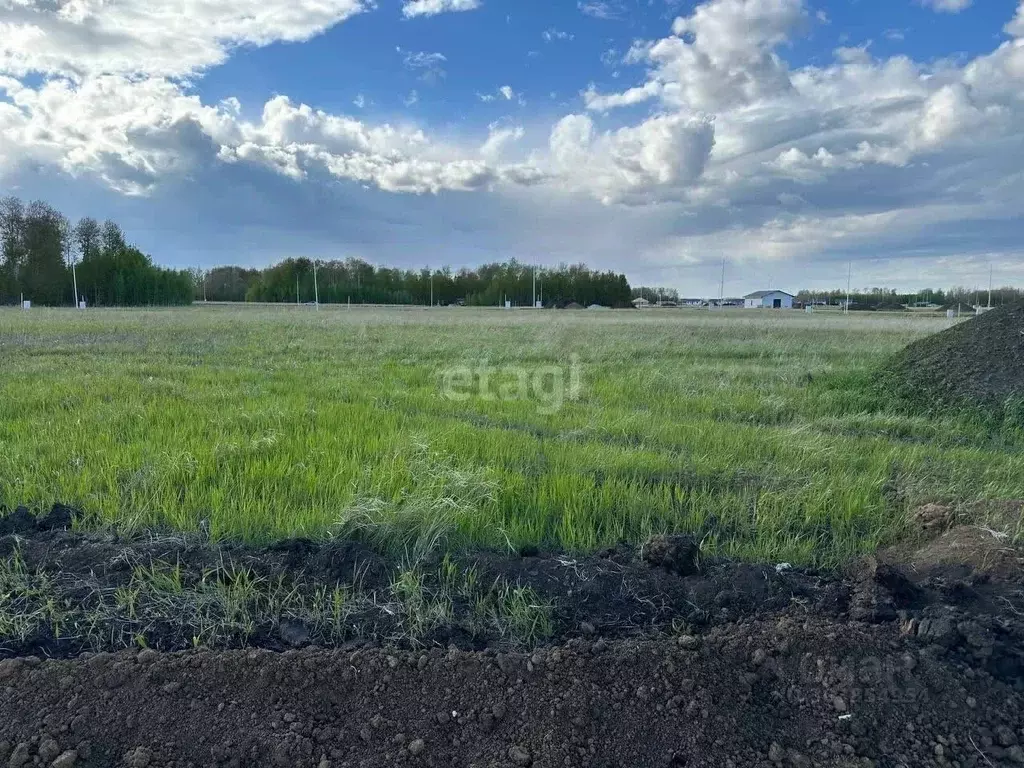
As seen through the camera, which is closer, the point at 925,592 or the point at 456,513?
the point at 925,592

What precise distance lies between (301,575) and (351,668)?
95 cm

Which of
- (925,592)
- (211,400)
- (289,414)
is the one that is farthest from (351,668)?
(211,400)

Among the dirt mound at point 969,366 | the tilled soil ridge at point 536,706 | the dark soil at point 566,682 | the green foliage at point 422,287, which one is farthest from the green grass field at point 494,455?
the green foliage at point 422,287

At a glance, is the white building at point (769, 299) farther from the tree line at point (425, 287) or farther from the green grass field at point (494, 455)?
the green grass field at point (494, 455)

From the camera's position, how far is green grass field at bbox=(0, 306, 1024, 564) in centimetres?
438

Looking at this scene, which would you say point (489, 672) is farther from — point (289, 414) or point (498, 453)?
point (289, 414)

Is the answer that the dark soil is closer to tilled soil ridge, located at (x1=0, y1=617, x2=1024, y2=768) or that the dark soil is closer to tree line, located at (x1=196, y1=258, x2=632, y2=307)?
tilled soil ridge, located at (x1=0, y1=617, x2=1024, y2=768)

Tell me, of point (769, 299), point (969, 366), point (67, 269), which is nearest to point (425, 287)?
point (67, 269)

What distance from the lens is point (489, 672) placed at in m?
→ 2.61

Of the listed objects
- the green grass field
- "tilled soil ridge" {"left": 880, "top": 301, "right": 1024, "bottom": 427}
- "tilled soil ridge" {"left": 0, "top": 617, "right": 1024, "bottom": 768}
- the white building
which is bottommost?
"tilled soil ridge" {"left": 0, "top": 617, "right": 1024, "bottom": 768}

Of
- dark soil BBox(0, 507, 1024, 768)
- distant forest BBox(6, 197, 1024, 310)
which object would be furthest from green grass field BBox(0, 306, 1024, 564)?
distant forest BBox(6, 197, 1024, 310)

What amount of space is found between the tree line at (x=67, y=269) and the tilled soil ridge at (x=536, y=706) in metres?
75.2

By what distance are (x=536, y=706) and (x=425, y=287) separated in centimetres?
9504

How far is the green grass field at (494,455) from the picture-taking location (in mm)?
4379
